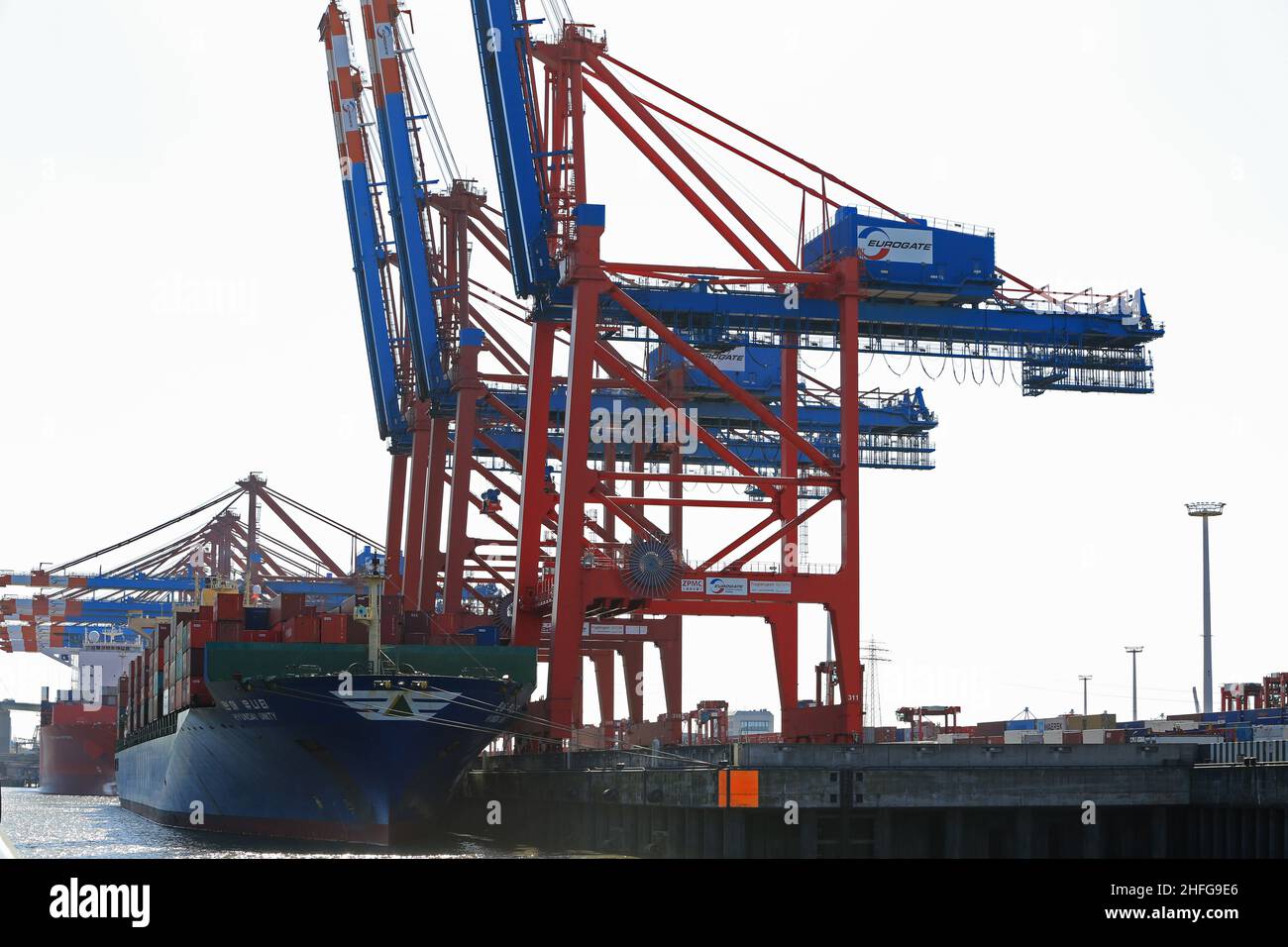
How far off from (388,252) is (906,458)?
75.2 feet

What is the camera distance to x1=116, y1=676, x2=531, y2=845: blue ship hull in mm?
39750

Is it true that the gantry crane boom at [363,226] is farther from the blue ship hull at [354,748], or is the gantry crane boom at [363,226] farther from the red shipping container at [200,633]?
the blue ship hull at [354,748]

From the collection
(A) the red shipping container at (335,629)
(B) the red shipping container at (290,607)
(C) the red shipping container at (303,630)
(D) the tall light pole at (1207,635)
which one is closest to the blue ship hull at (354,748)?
(C) the red shipping container at (303,630)

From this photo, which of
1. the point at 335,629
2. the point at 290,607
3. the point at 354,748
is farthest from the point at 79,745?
the point at 354,748

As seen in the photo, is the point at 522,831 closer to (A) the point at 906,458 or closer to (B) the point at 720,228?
(B) the point at 720,228

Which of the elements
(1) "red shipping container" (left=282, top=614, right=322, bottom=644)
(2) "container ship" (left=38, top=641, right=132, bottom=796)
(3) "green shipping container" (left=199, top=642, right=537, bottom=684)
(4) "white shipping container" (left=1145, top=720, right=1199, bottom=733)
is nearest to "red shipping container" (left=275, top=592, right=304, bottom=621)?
(1) "red shipping container" (left=282, top=614, right=322, bottom=644)

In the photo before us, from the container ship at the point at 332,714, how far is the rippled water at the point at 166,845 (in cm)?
92

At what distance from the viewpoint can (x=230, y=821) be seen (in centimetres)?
4616

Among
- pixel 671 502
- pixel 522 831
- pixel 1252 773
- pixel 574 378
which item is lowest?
pixel 522 831

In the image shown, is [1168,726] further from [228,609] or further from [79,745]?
[79,745]

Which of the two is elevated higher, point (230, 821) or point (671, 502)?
point (671, 502)

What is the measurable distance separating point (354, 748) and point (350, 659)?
161 inches

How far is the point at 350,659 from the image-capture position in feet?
143
